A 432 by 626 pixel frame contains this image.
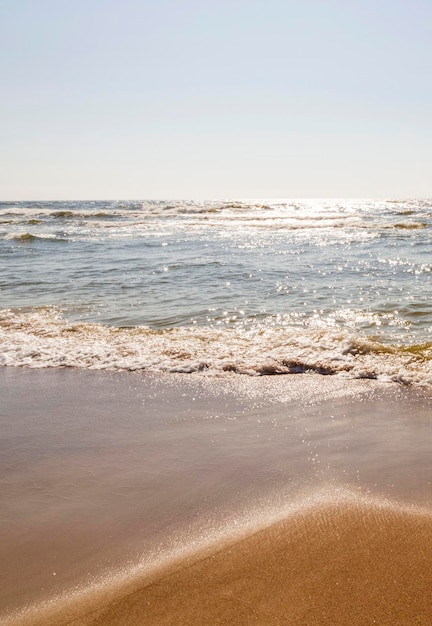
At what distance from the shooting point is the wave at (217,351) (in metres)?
5.74

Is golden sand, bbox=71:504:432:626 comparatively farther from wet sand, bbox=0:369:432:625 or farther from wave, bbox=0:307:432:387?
wave, bbox=0:307:432:387

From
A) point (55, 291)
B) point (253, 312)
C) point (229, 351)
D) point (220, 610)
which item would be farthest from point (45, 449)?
point (55, 291)

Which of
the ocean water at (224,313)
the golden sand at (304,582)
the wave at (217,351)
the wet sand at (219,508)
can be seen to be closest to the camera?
the golden sand at (304,582)

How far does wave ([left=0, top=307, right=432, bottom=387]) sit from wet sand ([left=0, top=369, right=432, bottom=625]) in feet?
2.29

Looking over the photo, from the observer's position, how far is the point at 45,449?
12.8 ft

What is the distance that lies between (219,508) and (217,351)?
3536 mm

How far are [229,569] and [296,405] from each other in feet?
7.81

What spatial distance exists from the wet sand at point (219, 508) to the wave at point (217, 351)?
0.70 metres

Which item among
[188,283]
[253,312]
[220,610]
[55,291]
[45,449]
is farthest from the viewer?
[188,283]

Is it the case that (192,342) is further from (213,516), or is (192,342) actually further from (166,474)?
(213,516)

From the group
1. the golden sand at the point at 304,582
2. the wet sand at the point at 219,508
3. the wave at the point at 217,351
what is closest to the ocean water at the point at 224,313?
the wave at the point at 217,351

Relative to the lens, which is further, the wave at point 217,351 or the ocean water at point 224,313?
the ocean water at point 224,313

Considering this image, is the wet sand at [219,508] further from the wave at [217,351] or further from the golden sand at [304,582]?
the wave at [217,351]

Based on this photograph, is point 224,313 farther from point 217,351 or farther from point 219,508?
point 219,508
